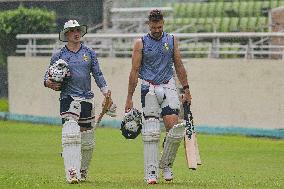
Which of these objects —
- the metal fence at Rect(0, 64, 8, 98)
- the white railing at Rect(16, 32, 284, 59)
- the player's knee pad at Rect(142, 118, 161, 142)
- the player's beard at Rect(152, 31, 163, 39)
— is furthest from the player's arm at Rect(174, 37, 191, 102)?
the metal fence at Rect(0, 64, 8, 98)

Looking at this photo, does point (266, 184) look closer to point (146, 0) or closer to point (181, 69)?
point (181, 69)

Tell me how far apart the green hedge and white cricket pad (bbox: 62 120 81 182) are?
2933 cm

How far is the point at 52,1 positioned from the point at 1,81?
4.20m

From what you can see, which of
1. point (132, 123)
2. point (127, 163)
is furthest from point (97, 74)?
point (127, 163)

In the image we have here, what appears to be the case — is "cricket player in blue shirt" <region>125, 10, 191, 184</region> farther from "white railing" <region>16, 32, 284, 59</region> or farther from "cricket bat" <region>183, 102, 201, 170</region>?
"white railing" <region>16, 32, 284, 59</region>

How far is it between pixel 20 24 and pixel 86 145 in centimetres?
2963

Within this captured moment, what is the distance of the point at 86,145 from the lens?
15812 mm

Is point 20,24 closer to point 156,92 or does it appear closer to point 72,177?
point 156,92

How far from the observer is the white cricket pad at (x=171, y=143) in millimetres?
15180

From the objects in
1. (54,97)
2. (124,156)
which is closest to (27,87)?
(54,97)

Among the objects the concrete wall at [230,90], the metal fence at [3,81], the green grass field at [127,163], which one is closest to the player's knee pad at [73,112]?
the green grass field at [127,163]

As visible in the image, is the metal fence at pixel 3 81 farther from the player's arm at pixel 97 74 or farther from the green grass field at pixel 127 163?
the player's arm at pixel 97 74

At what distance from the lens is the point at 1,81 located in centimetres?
4769

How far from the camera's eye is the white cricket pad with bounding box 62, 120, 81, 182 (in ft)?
49.6
